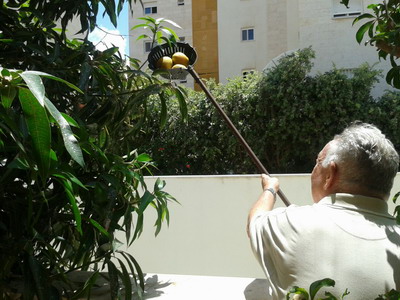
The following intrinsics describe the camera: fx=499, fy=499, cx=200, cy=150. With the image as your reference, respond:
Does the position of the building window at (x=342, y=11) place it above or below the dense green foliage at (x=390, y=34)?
above

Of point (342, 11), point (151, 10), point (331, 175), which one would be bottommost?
point (331, 175)

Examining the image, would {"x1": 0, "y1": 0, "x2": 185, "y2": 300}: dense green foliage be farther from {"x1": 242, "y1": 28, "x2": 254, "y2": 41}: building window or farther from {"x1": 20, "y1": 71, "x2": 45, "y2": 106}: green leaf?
{"x1": 242, "y1": 28, "x2": 254, "y2": 41}: building window

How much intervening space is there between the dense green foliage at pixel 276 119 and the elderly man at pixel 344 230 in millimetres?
6289

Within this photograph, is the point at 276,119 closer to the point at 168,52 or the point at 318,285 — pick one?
the point at 168,52

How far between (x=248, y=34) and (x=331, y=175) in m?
13.0

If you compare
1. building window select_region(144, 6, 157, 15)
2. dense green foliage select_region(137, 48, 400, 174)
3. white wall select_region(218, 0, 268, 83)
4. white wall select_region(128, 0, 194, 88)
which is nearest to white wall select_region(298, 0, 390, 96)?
dense green foliage select_region(137, 48, 400, 174)

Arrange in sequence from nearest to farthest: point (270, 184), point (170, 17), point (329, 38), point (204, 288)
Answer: point (270, 184) < point (204, 288) < point (329, 38) < point (170, 17)

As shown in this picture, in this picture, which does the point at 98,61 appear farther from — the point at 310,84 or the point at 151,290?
the point at 310,84

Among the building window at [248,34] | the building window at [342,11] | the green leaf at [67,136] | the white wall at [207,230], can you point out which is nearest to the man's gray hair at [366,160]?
the green leaf at [67,136]

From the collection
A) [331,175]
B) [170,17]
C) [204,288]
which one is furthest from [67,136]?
[170,17]

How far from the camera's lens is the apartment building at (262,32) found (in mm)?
9656

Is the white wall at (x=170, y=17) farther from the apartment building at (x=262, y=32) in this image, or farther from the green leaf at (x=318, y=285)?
the green leaf at (x=318, y=285)

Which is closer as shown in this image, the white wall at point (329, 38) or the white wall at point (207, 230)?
the white wall at point (207, 230)

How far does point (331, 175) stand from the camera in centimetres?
127
